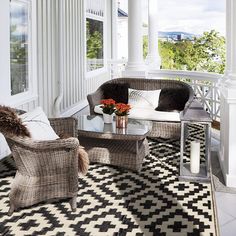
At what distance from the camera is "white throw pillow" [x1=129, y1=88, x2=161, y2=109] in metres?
5.84

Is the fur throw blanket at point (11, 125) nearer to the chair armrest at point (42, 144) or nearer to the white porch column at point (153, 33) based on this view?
the chair armrest at point (42, 144)

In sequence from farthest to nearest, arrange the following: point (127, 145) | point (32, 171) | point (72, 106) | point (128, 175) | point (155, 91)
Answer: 1. point (72, 106)
2. point (155, 91)
3. point (127, 145)
4. point (128, 175)
5. point (32, 171)

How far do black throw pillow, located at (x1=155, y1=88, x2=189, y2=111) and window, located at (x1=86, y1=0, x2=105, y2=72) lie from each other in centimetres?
302

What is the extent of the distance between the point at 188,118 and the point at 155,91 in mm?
2124

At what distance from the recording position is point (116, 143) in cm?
441

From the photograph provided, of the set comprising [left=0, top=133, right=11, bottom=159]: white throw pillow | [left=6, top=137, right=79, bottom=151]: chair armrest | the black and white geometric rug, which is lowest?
the black and white geometric rug

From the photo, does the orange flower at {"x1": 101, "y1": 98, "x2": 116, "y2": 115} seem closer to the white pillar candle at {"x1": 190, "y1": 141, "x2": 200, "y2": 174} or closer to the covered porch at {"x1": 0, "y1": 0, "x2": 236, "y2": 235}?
the covered porch at {"x1": 0, "y1": 0, "x2": 236, "y2": 235}

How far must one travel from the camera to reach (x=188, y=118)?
3861mm

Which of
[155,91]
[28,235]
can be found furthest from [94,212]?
[155,91]

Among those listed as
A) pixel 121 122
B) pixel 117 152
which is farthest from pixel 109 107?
pixel 117 152

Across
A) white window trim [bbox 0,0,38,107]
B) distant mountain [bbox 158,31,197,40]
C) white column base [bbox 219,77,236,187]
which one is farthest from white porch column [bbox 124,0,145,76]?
distant mountain [bbox 158,31,197,40]

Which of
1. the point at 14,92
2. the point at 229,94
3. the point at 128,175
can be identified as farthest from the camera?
the point at 14,92

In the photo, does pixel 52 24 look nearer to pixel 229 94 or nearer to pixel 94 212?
pixel 229 94

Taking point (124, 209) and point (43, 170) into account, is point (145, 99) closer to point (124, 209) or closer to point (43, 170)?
point (124, 209)
